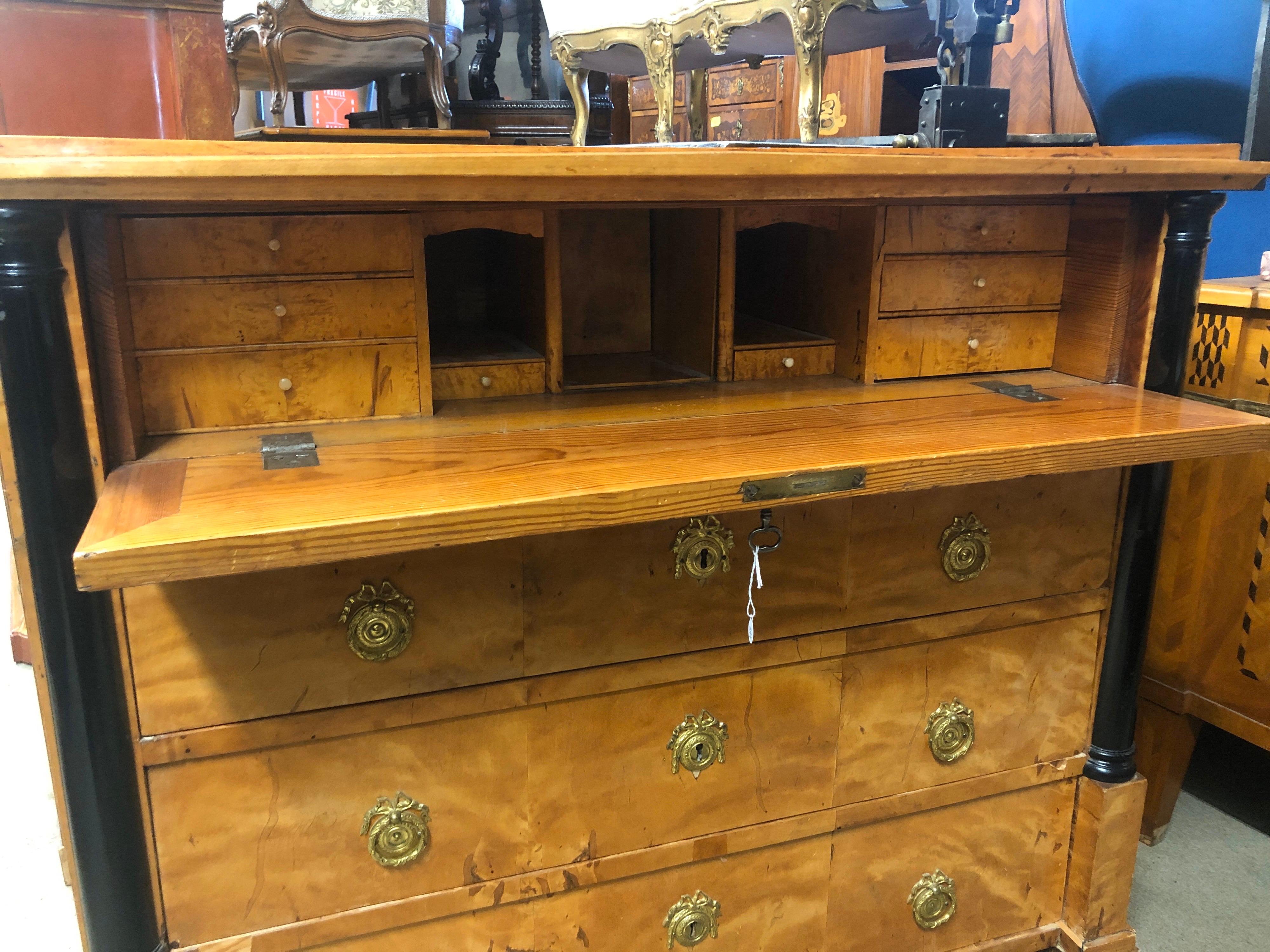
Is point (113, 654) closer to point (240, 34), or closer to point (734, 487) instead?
point (734, 487)

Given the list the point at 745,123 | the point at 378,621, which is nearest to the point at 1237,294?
the point at 378,621

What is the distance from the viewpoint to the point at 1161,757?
2008 mm

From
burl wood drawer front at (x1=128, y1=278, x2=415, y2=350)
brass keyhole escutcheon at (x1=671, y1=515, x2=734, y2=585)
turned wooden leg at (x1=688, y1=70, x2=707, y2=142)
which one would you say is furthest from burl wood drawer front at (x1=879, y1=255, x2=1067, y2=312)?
turned wooden leg at (x1=688, y1=70, x2=707, y2=142)

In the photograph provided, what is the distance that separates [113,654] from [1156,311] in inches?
58.2

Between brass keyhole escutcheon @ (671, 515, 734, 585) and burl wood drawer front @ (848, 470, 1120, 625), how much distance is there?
20cm

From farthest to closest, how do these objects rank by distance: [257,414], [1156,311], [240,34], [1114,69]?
[1114,69]
[240,34]
[1156,311]
[257,414]

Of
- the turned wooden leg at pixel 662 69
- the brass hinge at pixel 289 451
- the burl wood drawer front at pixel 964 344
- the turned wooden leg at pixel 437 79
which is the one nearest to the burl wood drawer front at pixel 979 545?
the burl wood drawer front at pixel 964 344

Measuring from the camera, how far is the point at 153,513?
0.92m

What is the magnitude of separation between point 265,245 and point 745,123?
8.34 feet

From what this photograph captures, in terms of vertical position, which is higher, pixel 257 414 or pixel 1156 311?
pixel 1156 311

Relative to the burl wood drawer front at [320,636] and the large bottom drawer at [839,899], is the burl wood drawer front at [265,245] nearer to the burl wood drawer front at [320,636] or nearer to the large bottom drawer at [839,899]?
the burl wood drawer front at [320,636]

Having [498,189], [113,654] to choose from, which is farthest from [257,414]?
[498,189]

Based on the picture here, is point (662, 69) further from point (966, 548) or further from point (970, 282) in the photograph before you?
point (966, 548)

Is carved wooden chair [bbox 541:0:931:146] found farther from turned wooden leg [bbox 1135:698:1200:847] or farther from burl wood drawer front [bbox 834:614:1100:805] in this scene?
turned wooden leg [bbox 1135:698:1200:847]
